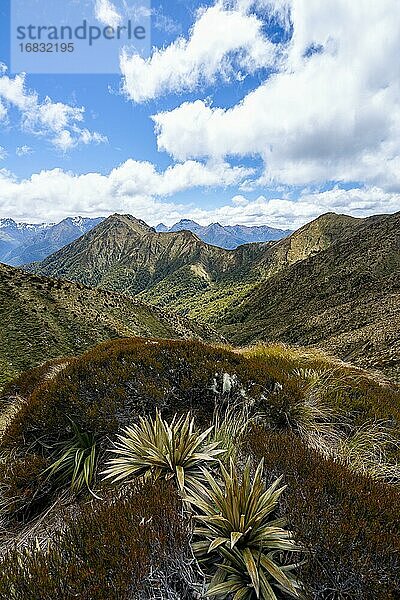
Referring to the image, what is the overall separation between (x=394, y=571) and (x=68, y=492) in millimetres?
3796

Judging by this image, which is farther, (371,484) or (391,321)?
(391,321)

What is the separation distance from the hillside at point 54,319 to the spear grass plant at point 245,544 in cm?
2036

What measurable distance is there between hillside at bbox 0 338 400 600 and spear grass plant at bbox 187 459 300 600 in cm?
2

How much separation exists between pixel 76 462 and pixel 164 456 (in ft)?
4.82

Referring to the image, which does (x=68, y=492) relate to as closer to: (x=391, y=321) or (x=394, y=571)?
(x=394, y=571)

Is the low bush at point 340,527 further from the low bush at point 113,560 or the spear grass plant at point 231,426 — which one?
the low bush at point 113,560

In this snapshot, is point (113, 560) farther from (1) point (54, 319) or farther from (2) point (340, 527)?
(1) point (54, 319)

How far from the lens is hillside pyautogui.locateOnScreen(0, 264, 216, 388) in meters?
26.3

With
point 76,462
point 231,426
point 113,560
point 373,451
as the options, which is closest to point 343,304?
point 373,451

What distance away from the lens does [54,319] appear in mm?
33312

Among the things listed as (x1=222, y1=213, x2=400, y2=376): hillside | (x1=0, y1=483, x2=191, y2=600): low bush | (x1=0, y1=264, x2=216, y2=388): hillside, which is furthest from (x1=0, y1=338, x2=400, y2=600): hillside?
(x1=222, y1=213, x2=400, y2=376): hillside

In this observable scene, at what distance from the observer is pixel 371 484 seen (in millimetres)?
3328

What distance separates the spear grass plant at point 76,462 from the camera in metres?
4.44

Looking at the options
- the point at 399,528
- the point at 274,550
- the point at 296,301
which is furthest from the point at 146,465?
the point at 296,301
